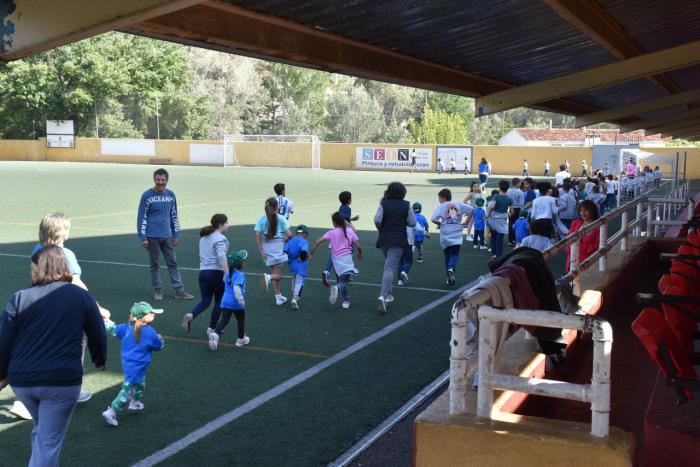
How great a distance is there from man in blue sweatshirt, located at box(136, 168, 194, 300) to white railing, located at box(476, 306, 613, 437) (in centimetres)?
832

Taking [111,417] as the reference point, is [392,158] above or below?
above

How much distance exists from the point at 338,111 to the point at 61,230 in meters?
94.9

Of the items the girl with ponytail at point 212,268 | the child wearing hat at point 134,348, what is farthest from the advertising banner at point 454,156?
the child wearing hat at point 134,348

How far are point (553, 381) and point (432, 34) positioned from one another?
4.63 m

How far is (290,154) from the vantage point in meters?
66.2

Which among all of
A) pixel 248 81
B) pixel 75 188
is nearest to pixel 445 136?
pixel 248 81

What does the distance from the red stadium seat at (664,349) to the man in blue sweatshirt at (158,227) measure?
844cm

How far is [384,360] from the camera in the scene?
8266 millimetres

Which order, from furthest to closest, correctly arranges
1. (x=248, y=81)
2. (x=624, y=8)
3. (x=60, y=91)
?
(x=248, y=81)
(x=60, y=91)
(x=624, y=8)

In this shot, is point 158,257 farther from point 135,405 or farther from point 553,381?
point 553,381

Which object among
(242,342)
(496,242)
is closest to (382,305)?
(242,342)

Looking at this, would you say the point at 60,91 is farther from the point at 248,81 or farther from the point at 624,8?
the point at 624,8

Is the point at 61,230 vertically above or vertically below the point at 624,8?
below

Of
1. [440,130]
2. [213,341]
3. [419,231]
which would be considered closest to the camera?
[213,341]
